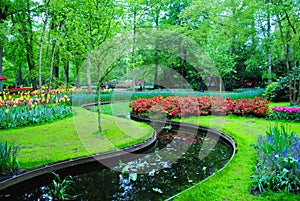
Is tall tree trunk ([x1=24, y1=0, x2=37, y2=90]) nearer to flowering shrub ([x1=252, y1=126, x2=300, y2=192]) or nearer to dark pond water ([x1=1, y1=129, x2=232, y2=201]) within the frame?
dark pond water ([x1=1, y1=129, x2=232, y2=201])

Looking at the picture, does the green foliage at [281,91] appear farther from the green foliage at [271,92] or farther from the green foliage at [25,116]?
the green foliage at [25,116]

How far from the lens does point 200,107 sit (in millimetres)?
10156

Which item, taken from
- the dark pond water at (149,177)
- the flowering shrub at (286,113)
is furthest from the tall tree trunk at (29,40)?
the flowering shrub at (286,113)

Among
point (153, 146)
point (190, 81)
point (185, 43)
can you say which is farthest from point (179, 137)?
point (190, 81)

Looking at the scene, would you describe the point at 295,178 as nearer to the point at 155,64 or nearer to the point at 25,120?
the point at 25,120

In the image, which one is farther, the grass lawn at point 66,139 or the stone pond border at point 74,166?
the grass lawn at point 66,139

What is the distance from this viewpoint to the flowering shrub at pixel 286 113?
25.8ft

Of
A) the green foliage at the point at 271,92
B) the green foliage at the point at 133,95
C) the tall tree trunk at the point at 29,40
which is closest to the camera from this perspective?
the green foliage at the point at 133,95

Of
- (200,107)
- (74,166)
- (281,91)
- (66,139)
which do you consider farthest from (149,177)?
(281,91)

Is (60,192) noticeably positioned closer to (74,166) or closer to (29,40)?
(74,166)

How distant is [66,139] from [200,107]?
6.17 meters

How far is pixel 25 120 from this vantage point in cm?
725

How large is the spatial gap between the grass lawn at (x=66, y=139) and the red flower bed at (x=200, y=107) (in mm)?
2585

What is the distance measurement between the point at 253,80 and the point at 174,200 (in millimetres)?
21437
